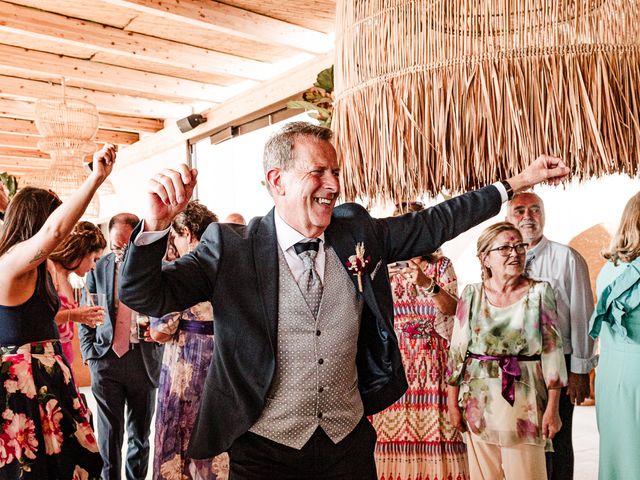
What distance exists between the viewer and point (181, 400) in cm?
296

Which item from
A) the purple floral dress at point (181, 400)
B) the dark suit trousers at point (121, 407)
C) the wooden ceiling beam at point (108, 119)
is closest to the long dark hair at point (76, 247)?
the dark suit trousers at point (121, 407)

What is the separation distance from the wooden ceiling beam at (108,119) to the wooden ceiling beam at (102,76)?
2.87ft

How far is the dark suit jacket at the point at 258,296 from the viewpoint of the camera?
5.32ft

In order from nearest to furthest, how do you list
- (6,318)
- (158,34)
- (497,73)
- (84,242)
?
(497,73) < (6,318) < (84,242) < (158,34)

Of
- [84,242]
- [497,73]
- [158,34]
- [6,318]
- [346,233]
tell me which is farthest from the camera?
[158,34]

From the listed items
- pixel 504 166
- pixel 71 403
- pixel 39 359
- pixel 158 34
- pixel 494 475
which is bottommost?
pixel 494 475

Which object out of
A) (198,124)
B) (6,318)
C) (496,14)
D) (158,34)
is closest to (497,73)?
(496,14)

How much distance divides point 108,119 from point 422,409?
581cm

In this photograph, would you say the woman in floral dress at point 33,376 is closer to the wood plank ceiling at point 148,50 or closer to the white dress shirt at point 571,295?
the white dress shirt at point 571,295

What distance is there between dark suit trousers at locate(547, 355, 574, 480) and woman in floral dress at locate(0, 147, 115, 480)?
199 cm

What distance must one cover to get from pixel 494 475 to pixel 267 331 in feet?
5.52

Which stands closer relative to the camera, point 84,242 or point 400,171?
point 400,171

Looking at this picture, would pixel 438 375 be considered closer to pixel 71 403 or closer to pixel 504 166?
pixel 71 403

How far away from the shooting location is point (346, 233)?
1.81 meters
